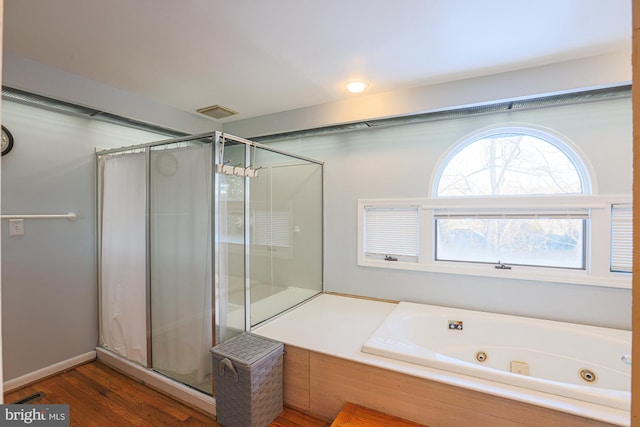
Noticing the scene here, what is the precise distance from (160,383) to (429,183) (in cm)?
266

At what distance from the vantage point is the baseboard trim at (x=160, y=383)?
2.18 m

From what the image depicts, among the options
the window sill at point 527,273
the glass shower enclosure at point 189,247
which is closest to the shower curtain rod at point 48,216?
the glass shower enclosure at point 189,247

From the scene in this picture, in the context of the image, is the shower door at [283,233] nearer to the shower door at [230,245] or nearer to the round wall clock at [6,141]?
the shower door at [230,245]

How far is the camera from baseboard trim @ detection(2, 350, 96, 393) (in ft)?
7.64

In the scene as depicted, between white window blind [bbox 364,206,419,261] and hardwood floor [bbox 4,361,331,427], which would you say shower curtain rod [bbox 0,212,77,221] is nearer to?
hardwood floor [bbox 4,361,331,427]

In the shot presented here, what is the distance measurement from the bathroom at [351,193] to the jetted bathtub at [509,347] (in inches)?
7.6

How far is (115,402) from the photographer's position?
7.39 ft

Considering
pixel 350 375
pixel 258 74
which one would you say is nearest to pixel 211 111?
pixel 258 74

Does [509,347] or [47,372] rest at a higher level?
[509,347]

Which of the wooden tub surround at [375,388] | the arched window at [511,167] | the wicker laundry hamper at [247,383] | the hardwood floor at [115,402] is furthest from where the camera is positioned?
the arched window at [511,167]

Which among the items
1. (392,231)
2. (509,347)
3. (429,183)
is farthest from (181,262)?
(509,347)

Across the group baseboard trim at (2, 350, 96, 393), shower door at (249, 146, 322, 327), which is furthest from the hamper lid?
baseboard trim at (2, 350, 96, 393)

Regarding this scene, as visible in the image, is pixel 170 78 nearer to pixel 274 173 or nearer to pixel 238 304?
pixel 274 173

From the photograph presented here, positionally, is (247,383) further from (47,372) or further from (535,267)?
(535,267)
